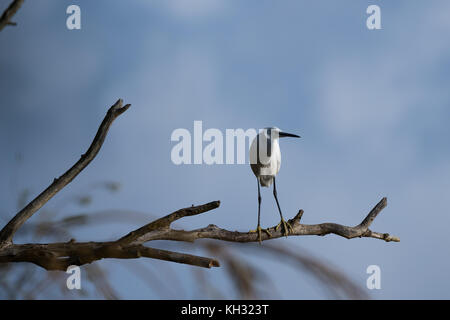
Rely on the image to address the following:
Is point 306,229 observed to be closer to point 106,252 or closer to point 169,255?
point 169,255

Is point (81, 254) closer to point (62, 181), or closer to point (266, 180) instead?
point (62, 181)

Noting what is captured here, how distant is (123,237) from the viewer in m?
1.08

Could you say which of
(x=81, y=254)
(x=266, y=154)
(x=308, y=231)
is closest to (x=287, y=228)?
(x=308, y=231)

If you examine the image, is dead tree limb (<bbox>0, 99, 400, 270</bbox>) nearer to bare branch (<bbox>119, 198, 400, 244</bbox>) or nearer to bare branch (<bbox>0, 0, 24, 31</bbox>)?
bare branch (<bbox>119, 198, 400, 244</bbox>)

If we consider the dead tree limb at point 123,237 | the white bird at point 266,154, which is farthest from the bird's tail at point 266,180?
the dead tree limb at point 123,237

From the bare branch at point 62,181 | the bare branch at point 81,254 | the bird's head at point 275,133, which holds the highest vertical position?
the bird's head at point 275,133

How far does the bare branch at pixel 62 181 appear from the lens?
4.26ft

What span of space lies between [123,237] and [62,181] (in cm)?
42

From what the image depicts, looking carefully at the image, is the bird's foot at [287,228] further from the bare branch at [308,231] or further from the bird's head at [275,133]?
the bird's head at [275,133]

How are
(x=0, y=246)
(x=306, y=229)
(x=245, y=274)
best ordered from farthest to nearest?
(x=306, y=229), (x=0, y=246), (x=245, y=274)
